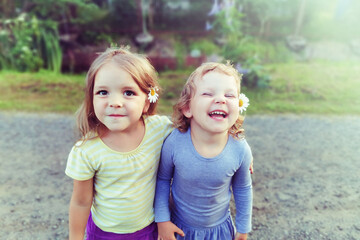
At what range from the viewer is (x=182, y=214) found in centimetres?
155

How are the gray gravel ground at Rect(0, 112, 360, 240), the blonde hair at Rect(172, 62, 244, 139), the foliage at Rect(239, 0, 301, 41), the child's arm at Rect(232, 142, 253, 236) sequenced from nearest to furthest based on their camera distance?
the blonde hair at Rect(172, 62, 244, 139)
the child's arm at Rect(232, 142, 253, 236)
the gray gravel ground at Rect(0, 112, 360, 240)
the foliage at Rect(239, 0, 301, 41)

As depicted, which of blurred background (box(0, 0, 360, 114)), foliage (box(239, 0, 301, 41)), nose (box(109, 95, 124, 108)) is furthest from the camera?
foliage (box(239, 0, 301, 41))

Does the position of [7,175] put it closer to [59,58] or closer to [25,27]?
[59,58]

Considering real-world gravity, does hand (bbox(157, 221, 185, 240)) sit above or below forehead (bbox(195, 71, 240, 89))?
below

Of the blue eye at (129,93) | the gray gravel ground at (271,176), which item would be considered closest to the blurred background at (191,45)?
the gray gravel ground at (271,176)

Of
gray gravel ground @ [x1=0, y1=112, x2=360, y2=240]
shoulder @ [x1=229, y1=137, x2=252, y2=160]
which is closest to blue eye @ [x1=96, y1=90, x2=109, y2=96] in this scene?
shoulder @ [x1=229, y1=137, x2=252, y2=160]

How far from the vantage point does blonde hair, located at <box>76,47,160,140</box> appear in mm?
1347

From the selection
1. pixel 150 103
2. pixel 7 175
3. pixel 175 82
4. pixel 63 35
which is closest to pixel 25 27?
pixel 63 35

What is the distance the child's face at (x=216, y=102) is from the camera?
4.40 feet

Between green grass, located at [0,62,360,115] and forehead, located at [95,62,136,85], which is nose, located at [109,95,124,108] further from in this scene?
Result: green grass, located at [0,62,360,115]

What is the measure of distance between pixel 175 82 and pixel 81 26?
2432 millimetres

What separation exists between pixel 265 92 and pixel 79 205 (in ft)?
12.6

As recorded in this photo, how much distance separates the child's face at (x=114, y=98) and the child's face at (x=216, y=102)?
299 millimetres

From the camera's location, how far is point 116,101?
51.4 inches
